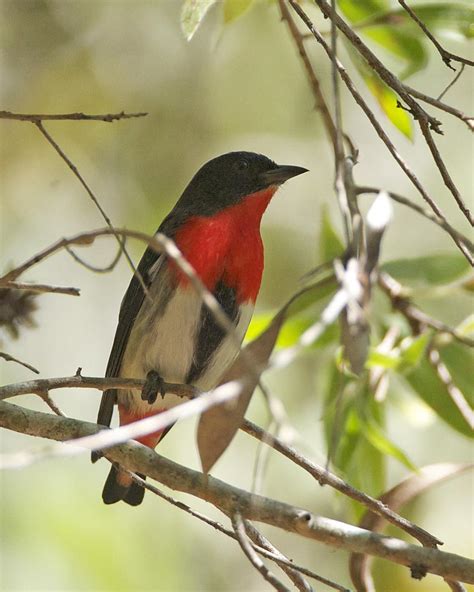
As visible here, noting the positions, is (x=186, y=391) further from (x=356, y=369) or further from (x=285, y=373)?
(x=285, y=373)

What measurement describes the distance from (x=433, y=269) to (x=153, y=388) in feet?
4.53

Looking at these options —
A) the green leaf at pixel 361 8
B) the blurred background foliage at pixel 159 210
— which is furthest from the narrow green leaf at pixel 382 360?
the blurred background foliage at pixel 159 210

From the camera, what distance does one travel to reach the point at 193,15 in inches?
116

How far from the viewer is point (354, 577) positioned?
286 cm

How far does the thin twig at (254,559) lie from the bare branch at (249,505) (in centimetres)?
7

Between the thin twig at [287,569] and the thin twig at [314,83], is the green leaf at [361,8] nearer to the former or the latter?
the thin twig at [314,83]

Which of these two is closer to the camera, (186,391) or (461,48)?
(186,391)

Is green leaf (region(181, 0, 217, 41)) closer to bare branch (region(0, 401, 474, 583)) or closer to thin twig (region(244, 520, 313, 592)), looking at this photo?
bare branch (region(0, 401, 474, 583))

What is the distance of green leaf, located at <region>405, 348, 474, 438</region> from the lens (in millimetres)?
3902

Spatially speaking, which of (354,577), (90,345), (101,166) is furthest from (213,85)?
(354,577)

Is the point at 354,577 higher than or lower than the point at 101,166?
lower

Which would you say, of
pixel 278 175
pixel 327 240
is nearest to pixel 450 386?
pixel 327 240

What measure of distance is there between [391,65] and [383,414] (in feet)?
10.8

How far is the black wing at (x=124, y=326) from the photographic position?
4410mm
